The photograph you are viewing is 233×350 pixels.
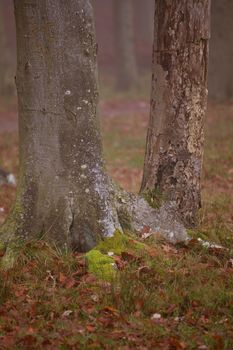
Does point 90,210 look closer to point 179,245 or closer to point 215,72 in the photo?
point 179,245

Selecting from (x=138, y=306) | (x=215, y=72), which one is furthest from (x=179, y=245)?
(x=215, y=72)

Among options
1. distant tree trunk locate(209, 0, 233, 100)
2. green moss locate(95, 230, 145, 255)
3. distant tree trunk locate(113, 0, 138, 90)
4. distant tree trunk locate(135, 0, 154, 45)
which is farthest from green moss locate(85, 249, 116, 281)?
distant tree trunk locate(135, 0, 154, 45)

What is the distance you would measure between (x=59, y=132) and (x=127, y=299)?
1823 mm

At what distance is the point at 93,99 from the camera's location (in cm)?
558

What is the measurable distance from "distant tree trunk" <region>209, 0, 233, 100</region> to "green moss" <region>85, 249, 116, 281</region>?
12.5 m

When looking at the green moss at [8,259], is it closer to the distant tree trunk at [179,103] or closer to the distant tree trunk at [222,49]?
the distant tree trunk at [179,103]

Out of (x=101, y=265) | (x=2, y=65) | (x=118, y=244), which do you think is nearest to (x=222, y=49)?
(x=2, y=65)

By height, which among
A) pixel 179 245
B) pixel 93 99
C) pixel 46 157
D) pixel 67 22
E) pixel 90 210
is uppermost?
pixel 67 22

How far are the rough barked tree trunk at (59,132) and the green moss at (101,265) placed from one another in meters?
0.22

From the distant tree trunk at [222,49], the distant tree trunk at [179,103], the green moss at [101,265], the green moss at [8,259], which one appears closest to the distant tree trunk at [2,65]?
the distant tree trunk at [222,49]

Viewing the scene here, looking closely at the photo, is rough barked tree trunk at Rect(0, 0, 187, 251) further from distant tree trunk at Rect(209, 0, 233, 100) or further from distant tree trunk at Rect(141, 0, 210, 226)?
distant tree trunk at Rect(209, 0, 233, 100)

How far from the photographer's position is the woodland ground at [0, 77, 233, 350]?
13.7 ft

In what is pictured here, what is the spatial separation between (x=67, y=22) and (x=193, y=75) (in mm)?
1506

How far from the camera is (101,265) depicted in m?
5.18
